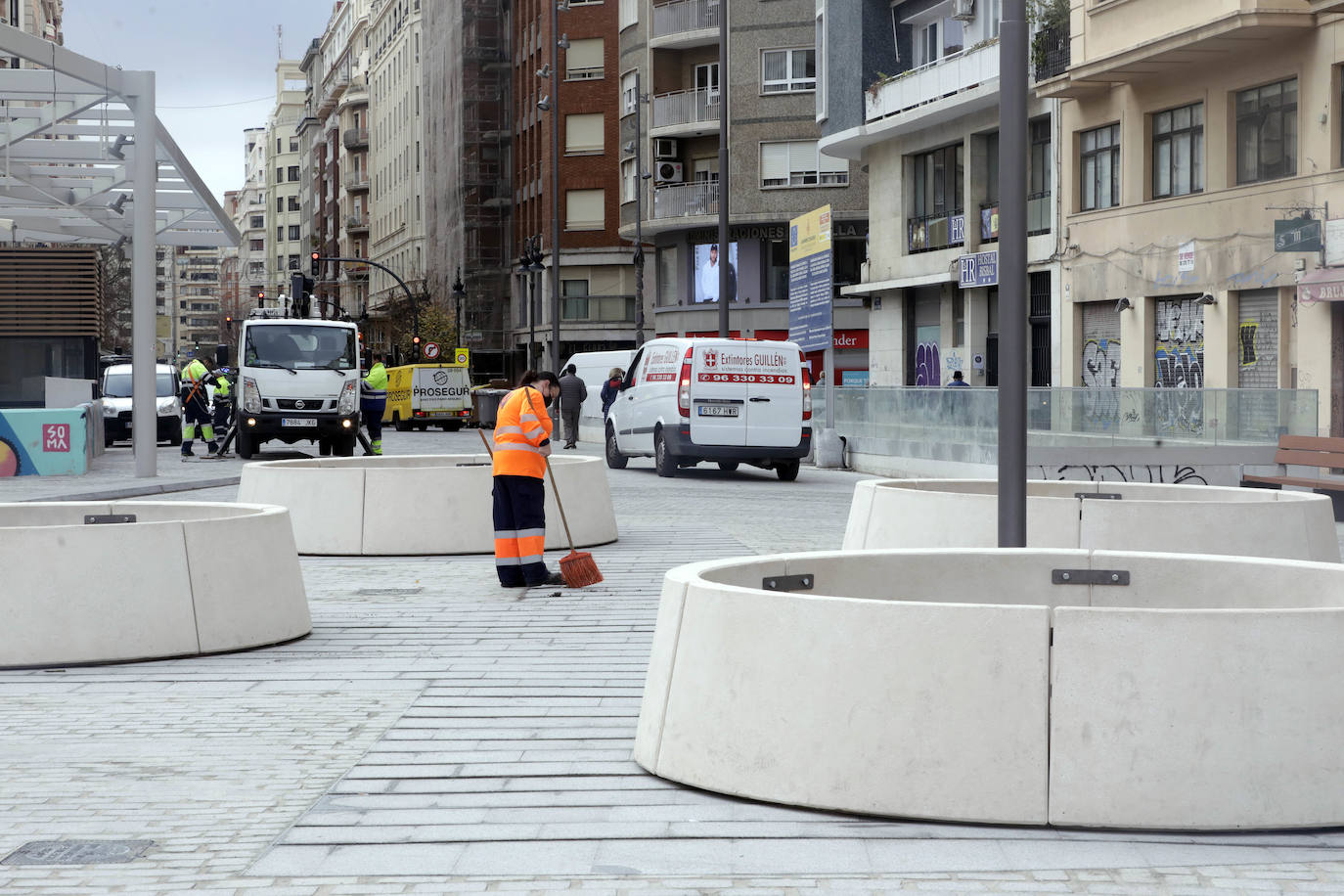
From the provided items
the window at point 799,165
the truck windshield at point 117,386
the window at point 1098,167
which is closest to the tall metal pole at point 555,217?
the window at point 799,165

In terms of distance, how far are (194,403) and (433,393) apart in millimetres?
21099

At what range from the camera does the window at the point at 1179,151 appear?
2912cm

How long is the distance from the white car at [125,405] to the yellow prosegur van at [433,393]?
11864 millimetres

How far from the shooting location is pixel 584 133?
69188 millimetres

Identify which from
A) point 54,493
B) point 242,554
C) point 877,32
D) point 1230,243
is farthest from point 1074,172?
point 242,554

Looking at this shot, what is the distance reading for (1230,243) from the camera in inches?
1096

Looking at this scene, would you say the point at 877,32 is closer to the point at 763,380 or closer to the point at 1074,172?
the point at 1074,172

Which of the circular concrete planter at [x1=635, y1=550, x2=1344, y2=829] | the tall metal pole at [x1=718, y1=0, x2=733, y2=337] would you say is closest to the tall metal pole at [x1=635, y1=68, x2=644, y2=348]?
the tall metal pole at [x1=718, y1=0, x2=733, y2=337]

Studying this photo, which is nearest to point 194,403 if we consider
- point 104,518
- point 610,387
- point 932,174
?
point 610,387

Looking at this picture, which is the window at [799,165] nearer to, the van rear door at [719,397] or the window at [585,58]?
the window at [585,58]

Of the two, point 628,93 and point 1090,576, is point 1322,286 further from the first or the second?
point 628,93

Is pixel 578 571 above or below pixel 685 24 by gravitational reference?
below

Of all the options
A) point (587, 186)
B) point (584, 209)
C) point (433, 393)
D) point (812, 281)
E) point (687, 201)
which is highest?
point (587, 186)

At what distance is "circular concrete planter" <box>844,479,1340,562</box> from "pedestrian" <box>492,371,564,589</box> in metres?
2.05
